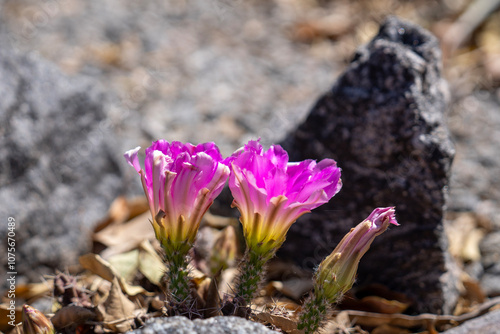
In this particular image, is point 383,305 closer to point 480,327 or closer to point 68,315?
point 480,327

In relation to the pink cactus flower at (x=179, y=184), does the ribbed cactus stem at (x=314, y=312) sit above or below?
below

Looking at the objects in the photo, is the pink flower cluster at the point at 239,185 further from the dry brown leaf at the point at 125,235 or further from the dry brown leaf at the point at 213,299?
the dry brown leaf at the point at 125,235

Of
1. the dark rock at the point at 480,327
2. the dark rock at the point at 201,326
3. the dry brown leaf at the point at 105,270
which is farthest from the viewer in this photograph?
the dry brown leaf at the point at 105,270

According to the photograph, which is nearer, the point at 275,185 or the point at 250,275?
the point at 275,185

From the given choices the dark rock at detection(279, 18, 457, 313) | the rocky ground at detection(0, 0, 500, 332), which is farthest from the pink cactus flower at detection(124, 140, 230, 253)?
the rocky ground at detection(0, 0, 500, 332)

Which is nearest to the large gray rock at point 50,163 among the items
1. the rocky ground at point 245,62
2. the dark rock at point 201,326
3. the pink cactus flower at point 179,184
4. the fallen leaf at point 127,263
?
the rocky ground at point 245,62

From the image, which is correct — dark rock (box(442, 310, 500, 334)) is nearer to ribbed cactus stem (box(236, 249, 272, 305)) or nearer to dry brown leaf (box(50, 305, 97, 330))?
ribbed cactus stem (box(236, 249, 272, 305))

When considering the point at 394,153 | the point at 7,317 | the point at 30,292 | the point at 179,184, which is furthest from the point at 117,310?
the point at 394,153

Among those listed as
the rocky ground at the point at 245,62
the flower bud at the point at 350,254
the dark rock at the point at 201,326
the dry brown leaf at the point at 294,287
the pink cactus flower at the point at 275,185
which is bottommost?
the dry brown leaf at the point at 294,287
